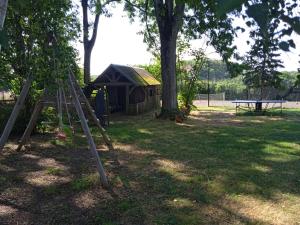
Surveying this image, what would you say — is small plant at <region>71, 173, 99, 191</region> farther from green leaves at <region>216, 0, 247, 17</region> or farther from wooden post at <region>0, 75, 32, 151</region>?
green leaves at <region>216, 0, 247, 17</region>

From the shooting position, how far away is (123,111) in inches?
947

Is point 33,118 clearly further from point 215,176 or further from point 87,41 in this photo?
point 87,41

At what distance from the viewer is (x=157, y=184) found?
22.6 feet

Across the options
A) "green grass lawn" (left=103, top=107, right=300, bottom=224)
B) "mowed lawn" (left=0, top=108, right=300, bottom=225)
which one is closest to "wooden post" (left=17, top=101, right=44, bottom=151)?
"mowed lawn" (left=0, top=108, right=300, bottom=225)

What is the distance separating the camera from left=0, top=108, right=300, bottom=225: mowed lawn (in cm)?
538

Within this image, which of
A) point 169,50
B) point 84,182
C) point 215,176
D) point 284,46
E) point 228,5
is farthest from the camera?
point 169,50

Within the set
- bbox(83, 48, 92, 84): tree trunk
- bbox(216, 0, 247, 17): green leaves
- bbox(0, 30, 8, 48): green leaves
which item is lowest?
bbox(0, 30, 8, 48): green leaves

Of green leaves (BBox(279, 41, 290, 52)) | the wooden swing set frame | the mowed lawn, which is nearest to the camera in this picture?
green leaves (BBox(279, 41, 290, 52))

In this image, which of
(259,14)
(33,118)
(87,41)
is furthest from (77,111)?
(87,41)

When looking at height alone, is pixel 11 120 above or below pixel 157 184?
above

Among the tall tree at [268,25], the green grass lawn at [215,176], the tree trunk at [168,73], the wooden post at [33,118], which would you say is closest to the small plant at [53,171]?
the green grass lawn at [215,176]

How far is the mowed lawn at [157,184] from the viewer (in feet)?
17.6

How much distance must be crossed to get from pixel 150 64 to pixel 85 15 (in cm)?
944

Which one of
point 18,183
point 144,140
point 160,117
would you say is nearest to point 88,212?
point 18,183
